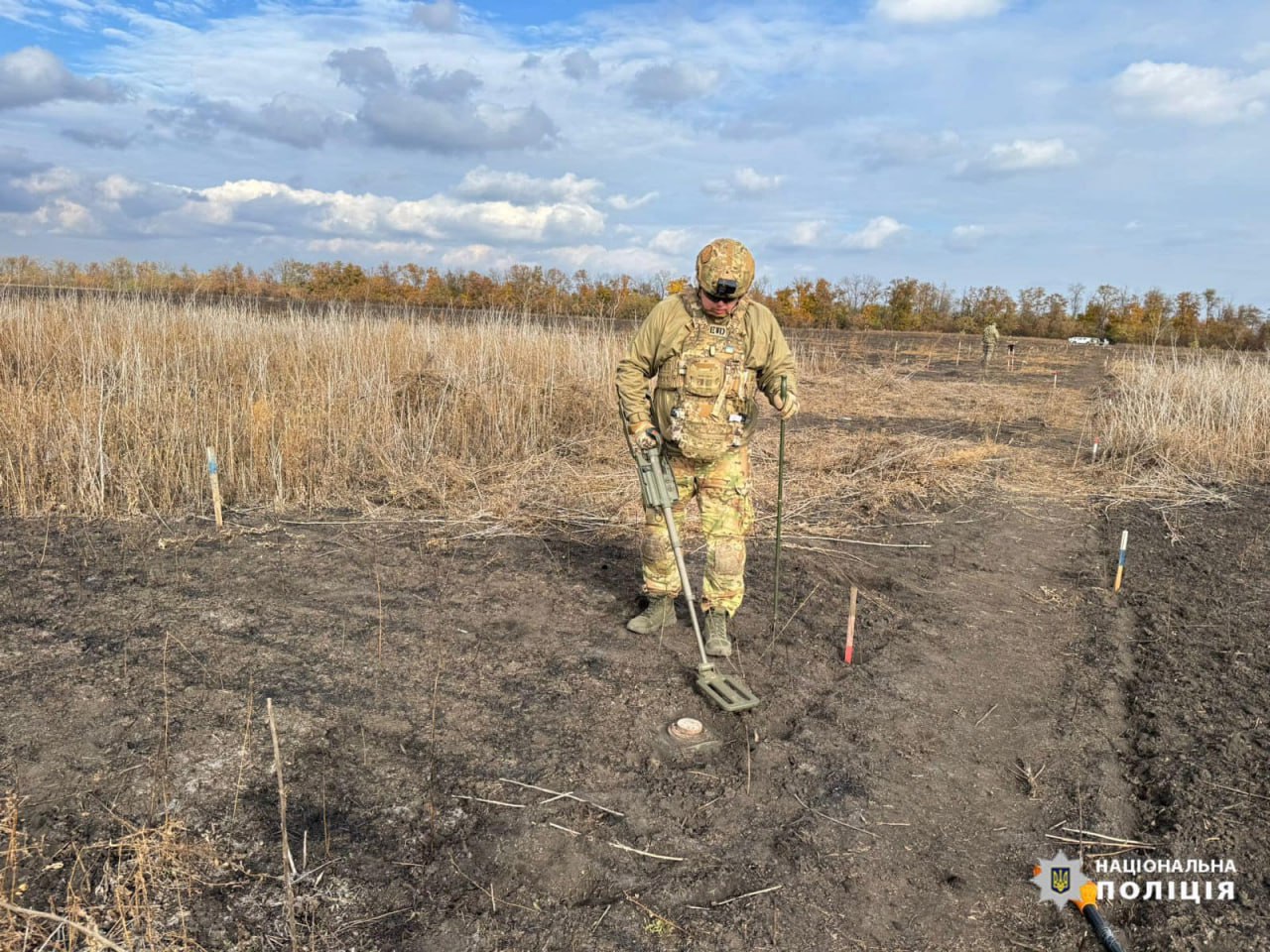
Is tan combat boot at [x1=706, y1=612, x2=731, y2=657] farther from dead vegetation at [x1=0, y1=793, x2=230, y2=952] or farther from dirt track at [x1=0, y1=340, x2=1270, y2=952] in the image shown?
dead vegetation at [x1=0, y1=793, x2=230, y2=952]

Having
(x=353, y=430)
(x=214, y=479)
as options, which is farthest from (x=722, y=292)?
(x=353, y=430)

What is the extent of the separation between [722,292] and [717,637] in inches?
62.2

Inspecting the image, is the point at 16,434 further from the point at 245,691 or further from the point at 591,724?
the point at 591,724

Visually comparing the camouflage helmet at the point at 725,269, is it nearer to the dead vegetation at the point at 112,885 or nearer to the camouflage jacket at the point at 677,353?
the camouflage jacket at the point at 677,353

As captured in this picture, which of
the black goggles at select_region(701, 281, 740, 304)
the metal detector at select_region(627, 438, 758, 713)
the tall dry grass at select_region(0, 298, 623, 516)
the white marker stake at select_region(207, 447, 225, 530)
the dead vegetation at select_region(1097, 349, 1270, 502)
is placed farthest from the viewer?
the dead vegetation at select_region(1097, 349, 1270, 502)

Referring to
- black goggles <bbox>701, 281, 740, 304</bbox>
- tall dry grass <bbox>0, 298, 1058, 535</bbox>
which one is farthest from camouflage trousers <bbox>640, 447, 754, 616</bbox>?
tall dry grass <bbox>0, 298, 1058, 535</bbox>

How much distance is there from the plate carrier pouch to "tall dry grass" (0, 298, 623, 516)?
2.97m

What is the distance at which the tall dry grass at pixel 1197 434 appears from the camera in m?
7.71

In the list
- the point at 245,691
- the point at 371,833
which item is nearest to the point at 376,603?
the point at 245,691

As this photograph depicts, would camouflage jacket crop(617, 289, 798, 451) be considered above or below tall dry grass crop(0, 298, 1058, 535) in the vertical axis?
above

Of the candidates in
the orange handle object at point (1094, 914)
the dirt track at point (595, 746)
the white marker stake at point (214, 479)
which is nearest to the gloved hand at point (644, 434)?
the dirt track at point (595, 746)

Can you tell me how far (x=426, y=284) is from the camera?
1086 inches

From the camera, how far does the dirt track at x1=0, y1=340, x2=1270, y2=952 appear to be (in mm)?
2207

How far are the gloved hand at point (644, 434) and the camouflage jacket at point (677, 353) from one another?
39 mm
